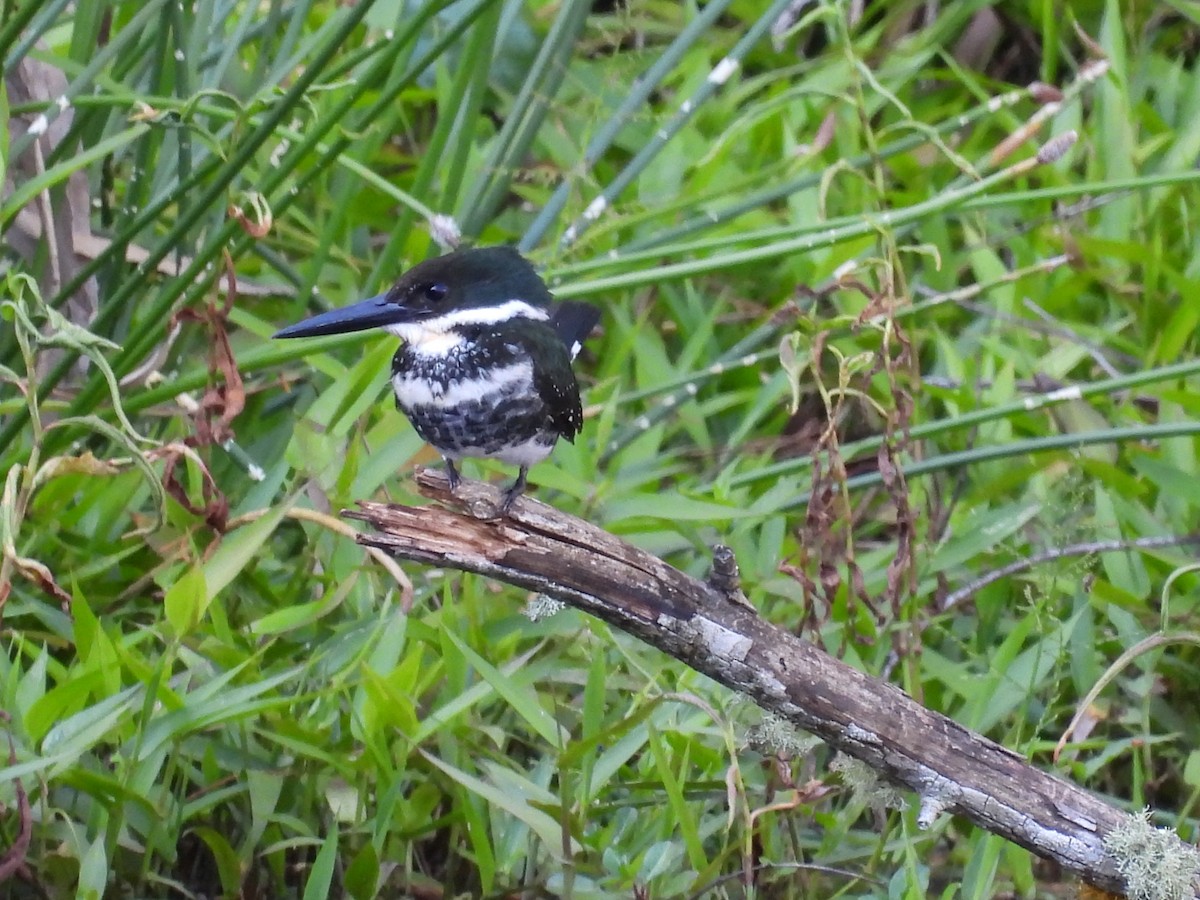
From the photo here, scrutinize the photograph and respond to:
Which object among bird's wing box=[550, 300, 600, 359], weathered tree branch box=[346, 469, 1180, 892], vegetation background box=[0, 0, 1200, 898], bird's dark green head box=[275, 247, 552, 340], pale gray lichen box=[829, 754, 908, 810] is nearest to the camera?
weathered tree branch box=[346, 469, 1180, 892]

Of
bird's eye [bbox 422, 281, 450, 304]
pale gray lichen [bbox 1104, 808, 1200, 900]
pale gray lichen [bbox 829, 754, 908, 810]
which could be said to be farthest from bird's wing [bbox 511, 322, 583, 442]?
pale gray lichen [bbox 1104, 808, 1200, 900]

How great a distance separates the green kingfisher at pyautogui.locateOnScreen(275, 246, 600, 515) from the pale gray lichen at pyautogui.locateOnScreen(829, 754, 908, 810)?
0.56 metres

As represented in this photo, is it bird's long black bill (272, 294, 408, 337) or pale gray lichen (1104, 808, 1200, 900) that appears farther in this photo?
bird's long black bill (272, 294, 408, 337)

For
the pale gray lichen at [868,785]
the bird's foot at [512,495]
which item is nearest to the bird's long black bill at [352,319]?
the bird's foot at [512,495]

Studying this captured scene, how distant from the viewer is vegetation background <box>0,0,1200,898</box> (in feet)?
7.13

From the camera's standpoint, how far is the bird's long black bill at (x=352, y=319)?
7.32 ft

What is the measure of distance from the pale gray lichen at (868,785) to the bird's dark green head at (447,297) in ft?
2.56

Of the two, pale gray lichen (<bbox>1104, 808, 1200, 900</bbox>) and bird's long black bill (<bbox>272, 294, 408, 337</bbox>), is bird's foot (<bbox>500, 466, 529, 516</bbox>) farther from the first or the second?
pale gray lichen (<bbox>1104, 808, 1200, 900</bbox>)

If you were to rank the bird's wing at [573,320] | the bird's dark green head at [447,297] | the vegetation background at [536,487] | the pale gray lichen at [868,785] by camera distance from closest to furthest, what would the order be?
the pale gray lichen at [868,785]
the vegetation background at [536,487]
the bird's dark green head at [447,297]
the bird's wing at [573,320]

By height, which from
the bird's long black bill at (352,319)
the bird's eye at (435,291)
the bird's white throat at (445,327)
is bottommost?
the bird's white throat at (445,327)

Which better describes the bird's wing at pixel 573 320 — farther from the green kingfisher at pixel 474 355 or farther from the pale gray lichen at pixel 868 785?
the pale gray lichen at pixel 868 785

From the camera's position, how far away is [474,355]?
225cm

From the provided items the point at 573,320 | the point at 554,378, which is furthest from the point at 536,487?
the point at 554,378

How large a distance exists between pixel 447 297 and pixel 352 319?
0.14 metres
